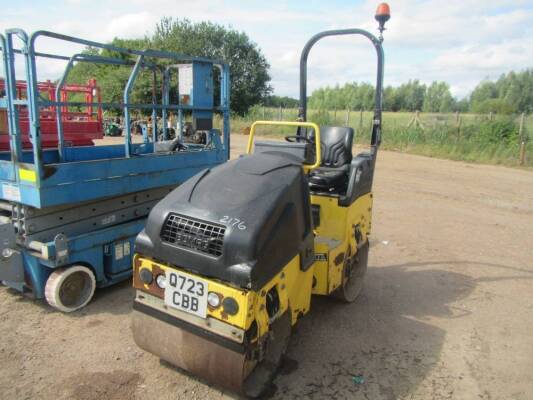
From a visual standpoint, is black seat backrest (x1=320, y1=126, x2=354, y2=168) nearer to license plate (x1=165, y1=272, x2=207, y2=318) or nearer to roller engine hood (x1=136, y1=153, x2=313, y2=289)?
roller engine hood (x1=136, y1=153, x2=313, y2=289)

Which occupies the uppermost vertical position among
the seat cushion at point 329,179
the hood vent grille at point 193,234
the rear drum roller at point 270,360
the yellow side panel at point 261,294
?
the seat cushion at point 329,179

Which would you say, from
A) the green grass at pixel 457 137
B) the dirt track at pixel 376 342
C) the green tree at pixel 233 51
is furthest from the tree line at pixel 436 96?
the dirt track at pixel 376 342

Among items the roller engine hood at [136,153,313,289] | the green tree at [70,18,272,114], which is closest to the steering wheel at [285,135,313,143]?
the roller engine hood at [136,153,313,289]

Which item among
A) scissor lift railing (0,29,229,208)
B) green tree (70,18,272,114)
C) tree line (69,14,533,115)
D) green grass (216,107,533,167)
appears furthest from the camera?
green tree (70,18,272,114)

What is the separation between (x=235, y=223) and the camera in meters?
2.35

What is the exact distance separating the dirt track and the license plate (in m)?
0.67

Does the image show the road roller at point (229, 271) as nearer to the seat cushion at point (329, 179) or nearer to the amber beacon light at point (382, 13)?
the seat cushion at point (329, 179)

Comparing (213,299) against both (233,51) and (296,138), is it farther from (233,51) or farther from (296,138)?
(233,51)

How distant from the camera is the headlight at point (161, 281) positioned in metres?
2.57

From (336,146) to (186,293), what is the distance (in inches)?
101

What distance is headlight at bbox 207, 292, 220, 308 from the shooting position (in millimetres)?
2375

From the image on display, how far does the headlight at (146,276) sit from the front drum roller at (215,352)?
8.7 inches

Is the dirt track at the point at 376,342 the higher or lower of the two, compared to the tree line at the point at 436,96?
lower

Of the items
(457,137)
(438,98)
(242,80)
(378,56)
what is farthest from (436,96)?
(378,56)
